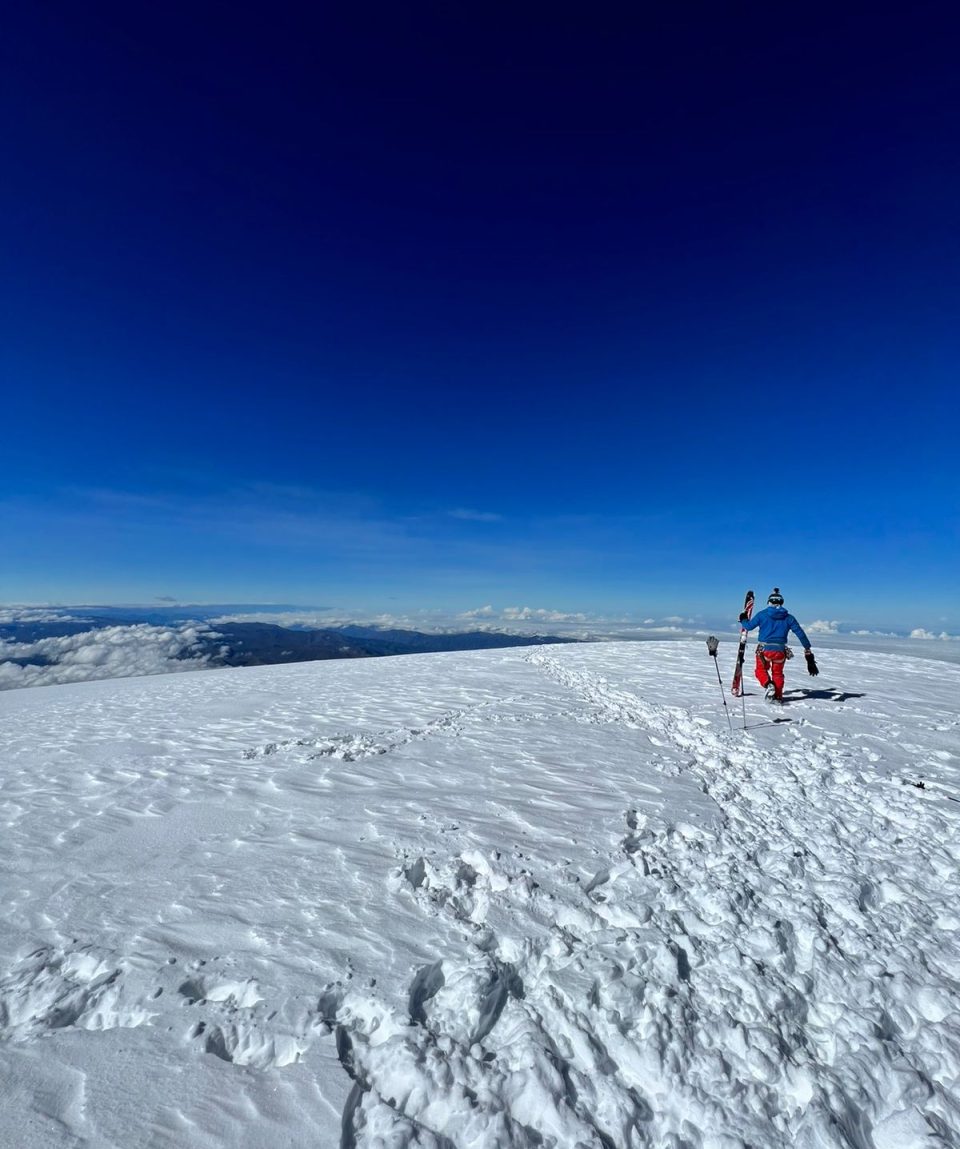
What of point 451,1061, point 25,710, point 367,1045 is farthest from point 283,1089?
point 25,710

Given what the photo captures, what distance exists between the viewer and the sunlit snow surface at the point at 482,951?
3.02 m

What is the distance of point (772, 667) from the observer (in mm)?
13906

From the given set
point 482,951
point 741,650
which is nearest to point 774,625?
point 741,650

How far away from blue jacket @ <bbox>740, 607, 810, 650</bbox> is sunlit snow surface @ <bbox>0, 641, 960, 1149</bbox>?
4.64m

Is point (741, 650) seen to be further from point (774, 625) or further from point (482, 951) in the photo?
point (482, 951)

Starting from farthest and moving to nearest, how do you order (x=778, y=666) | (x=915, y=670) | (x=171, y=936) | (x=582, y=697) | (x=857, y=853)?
(x=915, y=670), (x=582, y=697), (x=778, y=666), (x=857, y=853), (x=171, y=936)

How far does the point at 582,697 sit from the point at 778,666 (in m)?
5.41

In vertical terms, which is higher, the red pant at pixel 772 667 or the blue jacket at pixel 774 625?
the blue jacket at pixel 774 625

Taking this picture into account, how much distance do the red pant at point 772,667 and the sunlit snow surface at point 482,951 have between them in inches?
166

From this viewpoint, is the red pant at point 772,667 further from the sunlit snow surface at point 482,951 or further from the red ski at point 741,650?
the sunlit snow surface at point 482,951

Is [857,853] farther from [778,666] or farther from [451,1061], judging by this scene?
[778,666]

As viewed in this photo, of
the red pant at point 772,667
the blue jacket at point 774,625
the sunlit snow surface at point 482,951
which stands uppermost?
the blue jacket at point 774,625

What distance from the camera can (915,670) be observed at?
67.8 feet

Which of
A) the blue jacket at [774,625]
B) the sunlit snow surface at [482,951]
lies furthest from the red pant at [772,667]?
the sunlit snow surface at [482,951]
